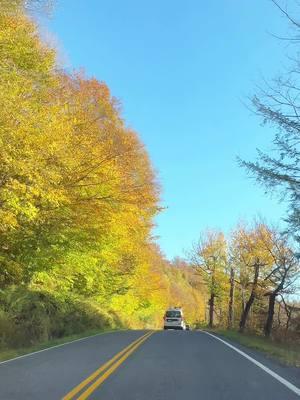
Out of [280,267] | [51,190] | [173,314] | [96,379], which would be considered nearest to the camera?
[96,379]

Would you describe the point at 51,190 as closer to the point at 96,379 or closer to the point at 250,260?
the point at 96,379

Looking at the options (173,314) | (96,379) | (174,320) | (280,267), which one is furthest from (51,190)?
(173,314)

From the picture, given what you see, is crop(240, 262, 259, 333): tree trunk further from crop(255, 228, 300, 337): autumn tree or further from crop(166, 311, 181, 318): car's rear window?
crop(166, 311, 181, 318): car's rear window

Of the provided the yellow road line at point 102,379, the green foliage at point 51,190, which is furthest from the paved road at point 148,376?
the green foliage at point 51,190

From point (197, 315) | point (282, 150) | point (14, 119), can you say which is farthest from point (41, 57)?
point (197, 315)

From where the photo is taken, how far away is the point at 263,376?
36.9ft

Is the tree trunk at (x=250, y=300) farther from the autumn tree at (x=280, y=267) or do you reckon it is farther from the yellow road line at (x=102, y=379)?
the yellow road line at (x=102, y=379)

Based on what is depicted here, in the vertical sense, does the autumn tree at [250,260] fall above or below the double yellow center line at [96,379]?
above

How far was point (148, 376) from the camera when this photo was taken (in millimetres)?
11031

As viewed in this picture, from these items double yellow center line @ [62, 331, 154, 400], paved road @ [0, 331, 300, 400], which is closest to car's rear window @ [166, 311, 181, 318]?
paved road @ [0, 331, 300, 400]

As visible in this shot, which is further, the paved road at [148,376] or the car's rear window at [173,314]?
the car's rear window at [173,314]

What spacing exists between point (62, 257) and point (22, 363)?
29.5 feet

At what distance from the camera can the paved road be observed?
896 cm

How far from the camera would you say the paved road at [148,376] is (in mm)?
8961
